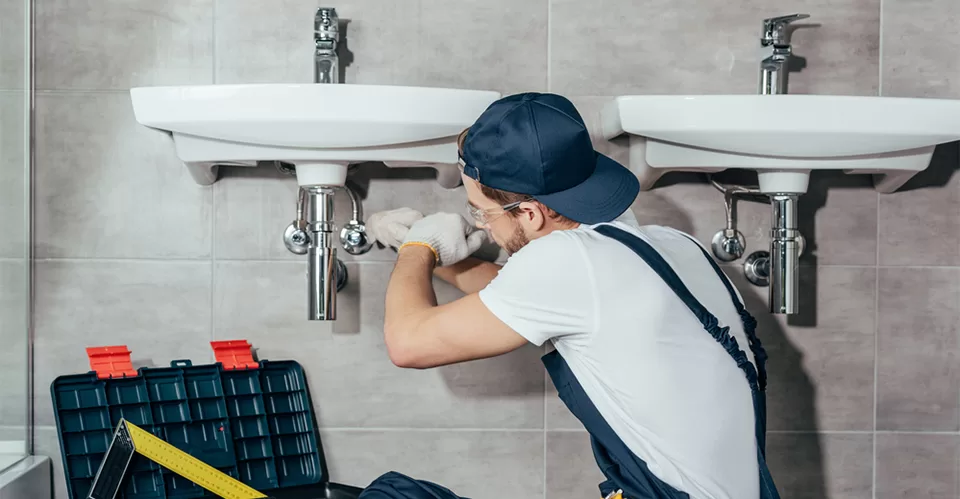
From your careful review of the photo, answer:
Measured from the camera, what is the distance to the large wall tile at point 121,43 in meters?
1.56

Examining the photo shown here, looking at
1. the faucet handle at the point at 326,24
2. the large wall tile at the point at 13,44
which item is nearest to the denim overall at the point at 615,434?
the faucet handle at the point at 326,24

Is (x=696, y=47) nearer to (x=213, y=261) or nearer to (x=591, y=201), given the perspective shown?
(x=591, y=201)

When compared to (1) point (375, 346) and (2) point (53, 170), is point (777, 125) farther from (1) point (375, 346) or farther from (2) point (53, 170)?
(2) point (53, 170)

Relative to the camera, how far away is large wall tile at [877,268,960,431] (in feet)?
5.43

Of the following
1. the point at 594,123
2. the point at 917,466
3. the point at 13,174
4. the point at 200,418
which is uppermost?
the point at 594,123

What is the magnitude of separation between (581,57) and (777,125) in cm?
46

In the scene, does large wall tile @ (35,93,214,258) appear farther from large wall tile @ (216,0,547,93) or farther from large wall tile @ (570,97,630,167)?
large wall tile @ (570,97,630,167)

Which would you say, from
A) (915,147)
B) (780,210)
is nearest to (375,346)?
(780,210)

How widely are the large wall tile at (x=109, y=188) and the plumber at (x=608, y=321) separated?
67cm

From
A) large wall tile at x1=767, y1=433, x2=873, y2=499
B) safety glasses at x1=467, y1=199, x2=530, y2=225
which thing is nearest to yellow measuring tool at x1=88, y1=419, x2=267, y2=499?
safety glasses at x1=467, y1=199, x2=530, y2=225

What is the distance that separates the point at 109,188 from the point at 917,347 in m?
1.62

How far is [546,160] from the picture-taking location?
1019mm

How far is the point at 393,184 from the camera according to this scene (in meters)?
1.60

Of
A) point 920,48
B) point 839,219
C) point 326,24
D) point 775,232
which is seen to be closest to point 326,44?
point 326,24
